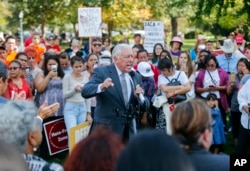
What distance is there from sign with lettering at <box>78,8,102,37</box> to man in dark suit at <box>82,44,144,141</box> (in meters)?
7.00

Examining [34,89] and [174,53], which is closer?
[34,89]

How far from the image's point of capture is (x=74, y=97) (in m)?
8.77

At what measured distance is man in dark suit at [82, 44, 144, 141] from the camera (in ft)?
20.5

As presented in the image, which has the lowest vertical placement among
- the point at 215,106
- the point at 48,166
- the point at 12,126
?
the point at 215,106

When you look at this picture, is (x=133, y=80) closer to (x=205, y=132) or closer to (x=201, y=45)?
(x=205, y=132)

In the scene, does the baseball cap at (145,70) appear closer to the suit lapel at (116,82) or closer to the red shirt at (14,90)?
the red shirt at (14,90)

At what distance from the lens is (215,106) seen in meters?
8.71

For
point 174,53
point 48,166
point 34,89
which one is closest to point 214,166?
point 48,166

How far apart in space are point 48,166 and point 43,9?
112ft

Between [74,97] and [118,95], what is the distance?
2.66 meters

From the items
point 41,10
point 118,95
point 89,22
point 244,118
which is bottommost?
point 244,118

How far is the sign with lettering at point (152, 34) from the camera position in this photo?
12.9 metres

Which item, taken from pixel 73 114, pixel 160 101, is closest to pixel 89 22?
pixel 73 114

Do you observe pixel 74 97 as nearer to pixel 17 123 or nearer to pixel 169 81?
pixel 169 81
